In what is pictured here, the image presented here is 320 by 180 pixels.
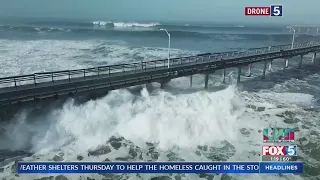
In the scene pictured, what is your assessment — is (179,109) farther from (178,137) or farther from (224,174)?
(224,174)

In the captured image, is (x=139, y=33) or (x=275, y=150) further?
(x=139, y=33)

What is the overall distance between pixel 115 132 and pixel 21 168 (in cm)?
658

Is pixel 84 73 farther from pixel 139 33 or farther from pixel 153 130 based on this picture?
pixel 139 33

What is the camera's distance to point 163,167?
1459cm

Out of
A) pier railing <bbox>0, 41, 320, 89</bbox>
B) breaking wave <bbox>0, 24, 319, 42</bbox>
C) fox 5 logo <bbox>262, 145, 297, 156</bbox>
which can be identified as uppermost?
breaking wave <bbox>0, 24, 319, 42</bbox>

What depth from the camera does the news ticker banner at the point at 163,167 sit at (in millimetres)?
13352

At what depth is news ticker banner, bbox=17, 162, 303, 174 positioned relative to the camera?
1335cm

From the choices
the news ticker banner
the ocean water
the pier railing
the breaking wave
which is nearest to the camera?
the news ticker banner

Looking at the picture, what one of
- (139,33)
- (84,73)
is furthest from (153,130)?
(139,33)

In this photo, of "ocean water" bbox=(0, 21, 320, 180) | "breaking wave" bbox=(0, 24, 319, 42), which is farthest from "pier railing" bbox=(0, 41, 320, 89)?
"breaking wave" bbox=(0, 24, 319, 42)

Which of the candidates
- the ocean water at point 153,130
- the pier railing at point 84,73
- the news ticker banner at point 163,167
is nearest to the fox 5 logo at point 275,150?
the news ticker banner at point 163,167

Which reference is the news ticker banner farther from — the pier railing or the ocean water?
the pier railing

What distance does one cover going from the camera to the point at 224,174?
48.0ft

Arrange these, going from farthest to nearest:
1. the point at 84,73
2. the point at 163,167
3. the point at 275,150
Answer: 1. the point at 84,73
2. the point at 163,167
3. the point at 275,150
